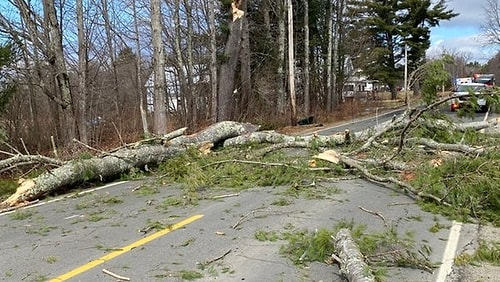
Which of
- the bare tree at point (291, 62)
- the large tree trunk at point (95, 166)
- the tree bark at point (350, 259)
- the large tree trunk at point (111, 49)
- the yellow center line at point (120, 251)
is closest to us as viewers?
the tree bark at point (350, 259)

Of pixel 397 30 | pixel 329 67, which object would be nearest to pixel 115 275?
pixel 329 67

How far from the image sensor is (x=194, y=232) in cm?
638

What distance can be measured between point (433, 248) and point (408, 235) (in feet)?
1.40

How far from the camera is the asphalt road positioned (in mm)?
5055

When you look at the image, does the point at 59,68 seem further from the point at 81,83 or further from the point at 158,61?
the point at 81,83

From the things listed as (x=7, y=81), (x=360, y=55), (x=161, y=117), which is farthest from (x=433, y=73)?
(x=360, y=55)

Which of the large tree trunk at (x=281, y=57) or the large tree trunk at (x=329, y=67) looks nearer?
the large tree trunk at (x=281, y=57)

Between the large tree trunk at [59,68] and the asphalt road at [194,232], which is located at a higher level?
the large tree trunk at [59,68]

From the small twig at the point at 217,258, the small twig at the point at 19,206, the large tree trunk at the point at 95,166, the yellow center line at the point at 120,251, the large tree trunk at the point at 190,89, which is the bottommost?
the small twig at the point at 217,258

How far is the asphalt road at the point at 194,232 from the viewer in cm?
505

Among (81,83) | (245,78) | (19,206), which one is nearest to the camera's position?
(19,206)

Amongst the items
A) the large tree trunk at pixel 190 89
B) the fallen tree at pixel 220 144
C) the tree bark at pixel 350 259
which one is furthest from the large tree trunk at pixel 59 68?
the tree bark at pixel 350 259

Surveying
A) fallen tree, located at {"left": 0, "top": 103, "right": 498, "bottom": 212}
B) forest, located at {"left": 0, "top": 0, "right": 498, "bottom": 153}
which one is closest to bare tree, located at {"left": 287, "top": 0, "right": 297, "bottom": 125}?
forest, located at {"left": 0, "top": 0, "right": 498, "bottom": 153}

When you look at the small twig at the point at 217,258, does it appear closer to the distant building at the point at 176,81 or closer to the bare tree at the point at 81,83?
the bare tree at the point at 81,83
